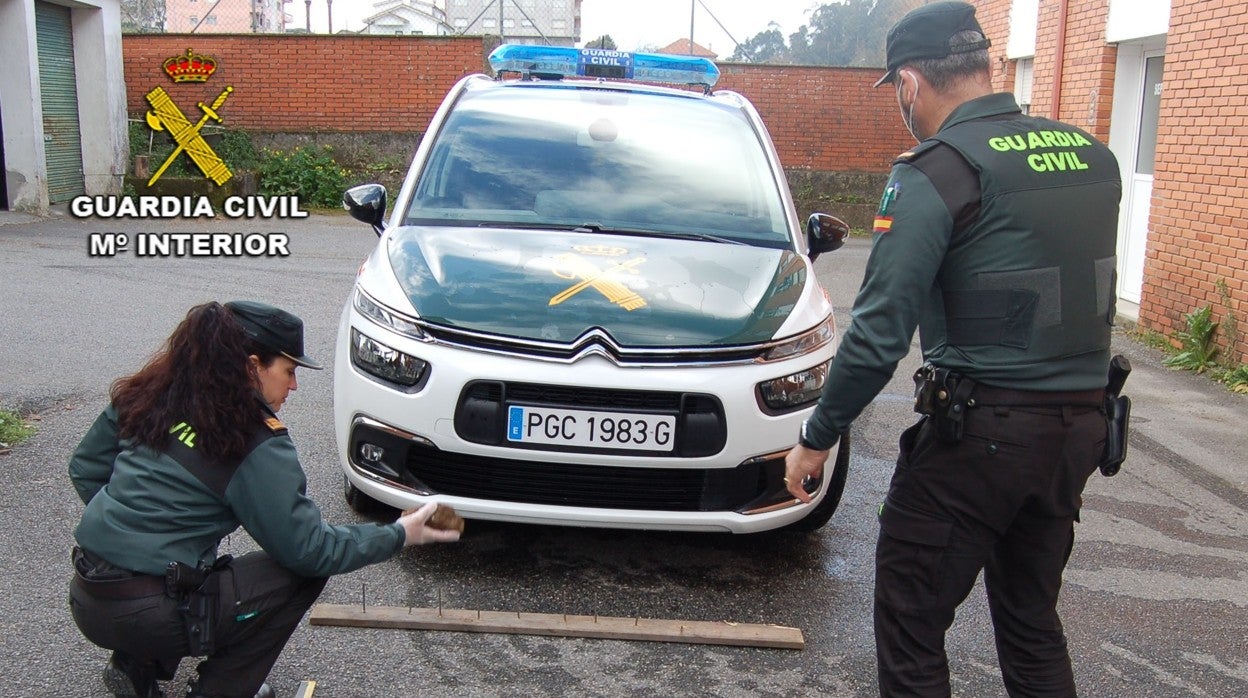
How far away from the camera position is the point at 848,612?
12.3 feet

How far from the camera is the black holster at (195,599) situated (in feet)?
8.31

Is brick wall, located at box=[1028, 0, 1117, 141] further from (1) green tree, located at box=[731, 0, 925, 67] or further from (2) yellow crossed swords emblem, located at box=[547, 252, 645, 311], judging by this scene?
(1) green tree, located at box=[731, 0, 925, 67]

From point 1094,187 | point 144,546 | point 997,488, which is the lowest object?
point 144,546

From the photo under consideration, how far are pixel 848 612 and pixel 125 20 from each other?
109 feet

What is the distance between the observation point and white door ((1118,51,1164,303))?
1001 centimetres

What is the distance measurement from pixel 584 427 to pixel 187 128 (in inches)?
628

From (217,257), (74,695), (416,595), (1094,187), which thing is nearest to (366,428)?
(416,595)

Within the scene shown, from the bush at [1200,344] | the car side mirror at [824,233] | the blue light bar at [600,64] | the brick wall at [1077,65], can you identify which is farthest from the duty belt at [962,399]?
the brick wall at [1077,65]

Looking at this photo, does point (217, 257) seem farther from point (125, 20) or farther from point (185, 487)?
point (125, 20)

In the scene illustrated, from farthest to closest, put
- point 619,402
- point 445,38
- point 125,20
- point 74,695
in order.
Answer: point 125,20, point 445,38, point 619,402, point 74,695

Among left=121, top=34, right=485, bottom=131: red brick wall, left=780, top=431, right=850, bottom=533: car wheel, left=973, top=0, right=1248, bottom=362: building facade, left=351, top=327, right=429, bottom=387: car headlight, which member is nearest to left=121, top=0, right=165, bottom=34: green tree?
left=121, top=34, right=485, bottom=131: red brick wall

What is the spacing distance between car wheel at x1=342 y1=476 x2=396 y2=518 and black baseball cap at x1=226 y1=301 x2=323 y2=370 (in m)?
1.63

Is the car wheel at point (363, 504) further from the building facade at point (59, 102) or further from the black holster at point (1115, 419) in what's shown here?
the building facade at point (59, 102)

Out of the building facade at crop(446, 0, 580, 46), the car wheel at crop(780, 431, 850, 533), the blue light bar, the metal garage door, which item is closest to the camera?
the car wheel at crop(780, 431, 850, 533)
